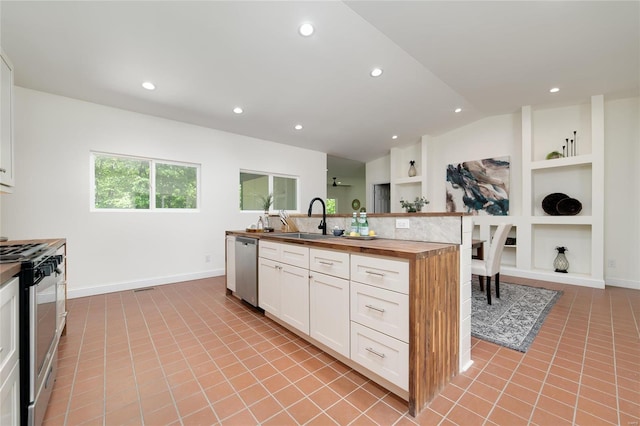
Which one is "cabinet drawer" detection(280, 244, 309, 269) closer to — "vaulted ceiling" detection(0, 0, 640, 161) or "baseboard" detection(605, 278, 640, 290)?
"vaulted ceiling" detection(0, 0, 640, 161)

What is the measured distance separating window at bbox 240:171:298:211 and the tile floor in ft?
9.58

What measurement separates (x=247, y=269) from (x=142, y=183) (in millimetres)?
2480

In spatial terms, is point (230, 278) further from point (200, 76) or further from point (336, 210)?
point (336, 210)

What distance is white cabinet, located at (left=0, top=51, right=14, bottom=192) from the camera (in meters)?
1.82

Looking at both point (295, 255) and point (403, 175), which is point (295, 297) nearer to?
point (295, 255)

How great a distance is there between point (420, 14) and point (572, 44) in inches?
73.3

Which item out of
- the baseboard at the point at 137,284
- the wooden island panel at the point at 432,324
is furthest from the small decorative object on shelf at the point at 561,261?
the baseboard at the point at 137,284

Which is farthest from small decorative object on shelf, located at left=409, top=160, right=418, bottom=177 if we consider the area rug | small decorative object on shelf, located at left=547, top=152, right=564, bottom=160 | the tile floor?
the tile floor

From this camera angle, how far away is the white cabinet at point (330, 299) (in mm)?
1753

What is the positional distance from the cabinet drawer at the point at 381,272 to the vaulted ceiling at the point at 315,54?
2.21 metres

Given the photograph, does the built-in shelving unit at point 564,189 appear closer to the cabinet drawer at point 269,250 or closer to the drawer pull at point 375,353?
the drawer pull at point 375,353

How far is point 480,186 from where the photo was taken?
17.2 feet

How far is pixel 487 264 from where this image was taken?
3092 mm

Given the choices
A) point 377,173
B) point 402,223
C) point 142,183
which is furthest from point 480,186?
point 142,183
